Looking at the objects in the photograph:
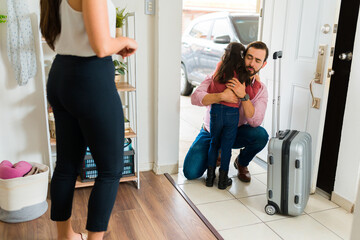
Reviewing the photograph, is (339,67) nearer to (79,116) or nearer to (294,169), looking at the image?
(294,169)

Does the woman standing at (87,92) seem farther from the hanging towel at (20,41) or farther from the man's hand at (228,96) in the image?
the man's hand at (228,96)

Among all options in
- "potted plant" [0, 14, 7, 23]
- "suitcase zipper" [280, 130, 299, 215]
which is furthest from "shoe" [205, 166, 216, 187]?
"potted plant" [0, 14, 7, 23]

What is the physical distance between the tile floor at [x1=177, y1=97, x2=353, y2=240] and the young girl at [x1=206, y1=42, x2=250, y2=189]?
6.1 inches

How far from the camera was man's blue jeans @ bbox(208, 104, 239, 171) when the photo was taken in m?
2.29

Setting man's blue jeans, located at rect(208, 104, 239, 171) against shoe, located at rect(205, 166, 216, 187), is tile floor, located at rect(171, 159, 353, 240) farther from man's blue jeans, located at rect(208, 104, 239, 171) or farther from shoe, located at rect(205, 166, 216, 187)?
man's blue jeans, located at rect(208, 104, 239, 171)

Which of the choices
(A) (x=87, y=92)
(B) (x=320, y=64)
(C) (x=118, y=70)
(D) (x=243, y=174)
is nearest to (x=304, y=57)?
(B) (x=320, y=64)

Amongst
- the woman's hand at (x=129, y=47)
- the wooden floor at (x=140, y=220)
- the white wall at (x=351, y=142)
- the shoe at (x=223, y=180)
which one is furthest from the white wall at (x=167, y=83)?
the white wall at (x=351, y=142)

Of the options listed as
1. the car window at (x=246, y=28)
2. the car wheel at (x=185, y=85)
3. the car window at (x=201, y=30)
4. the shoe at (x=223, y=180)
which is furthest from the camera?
the car wheel at (x=185, y=85)

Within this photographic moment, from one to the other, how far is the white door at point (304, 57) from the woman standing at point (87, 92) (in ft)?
4.39

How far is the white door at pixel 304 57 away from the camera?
7.11 ft

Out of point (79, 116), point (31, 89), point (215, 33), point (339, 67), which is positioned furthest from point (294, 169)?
point (215, 33)

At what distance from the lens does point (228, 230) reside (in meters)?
1.94

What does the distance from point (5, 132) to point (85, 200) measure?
66cm

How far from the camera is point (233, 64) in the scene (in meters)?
2.24
